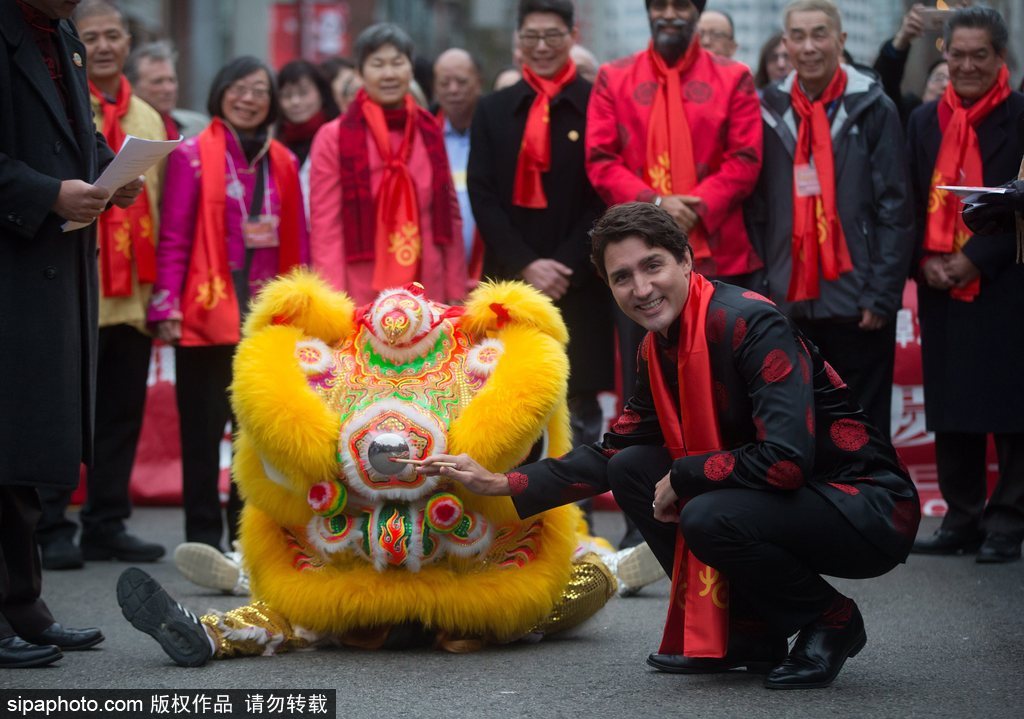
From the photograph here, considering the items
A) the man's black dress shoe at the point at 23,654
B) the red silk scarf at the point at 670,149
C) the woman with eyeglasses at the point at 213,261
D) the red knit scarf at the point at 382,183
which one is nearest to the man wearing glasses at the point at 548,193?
the red knit scarf at the point at 382,183

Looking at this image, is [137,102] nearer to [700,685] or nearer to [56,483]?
[56,483]

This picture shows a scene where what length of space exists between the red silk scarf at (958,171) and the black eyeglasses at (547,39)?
5.44 feet

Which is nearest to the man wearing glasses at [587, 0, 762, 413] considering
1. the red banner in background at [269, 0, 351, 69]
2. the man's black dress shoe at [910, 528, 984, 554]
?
the man's black dress shoe at [910, 528, 984, 554]

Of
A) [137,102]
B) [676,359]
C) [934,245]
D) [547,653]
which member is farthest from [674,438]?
[137,102]

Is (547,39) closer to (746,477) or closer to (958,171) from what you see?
(958,171)

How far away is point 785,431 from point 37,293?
6.97 ft

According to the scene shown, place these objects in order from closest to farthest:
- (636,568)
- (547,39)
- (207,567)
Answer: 1. (636,568)
2. (207,567)
3. (547,39)

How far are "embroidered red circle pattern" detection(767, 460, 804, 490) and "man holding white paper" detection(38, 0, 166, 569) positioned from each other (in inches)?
129

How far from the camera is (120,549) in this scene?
6172 millimetres

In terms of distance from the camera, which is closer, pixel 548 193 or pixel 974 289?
pixel 974 289

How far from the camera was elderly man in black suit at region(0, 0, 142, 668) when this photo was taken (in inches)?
161

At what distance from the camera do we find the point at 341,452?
4.20 metres

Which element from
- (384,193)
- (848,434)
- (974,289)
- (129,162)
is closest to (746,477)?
(848,434)

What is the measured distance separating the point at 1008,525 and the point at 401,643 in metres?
2.76
